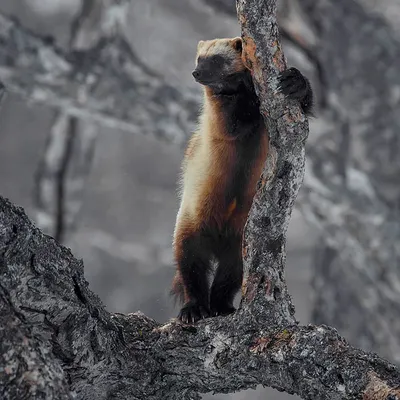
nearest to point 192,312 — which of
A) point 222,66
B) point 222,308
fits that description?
point 222,308

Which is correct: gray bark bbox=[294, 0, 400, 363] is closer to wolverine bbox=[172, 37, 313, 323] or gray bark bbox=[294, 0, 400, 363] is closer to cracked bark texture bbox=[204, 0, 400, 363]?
cracked bark texture bbox=[204, 0, 400, 363]

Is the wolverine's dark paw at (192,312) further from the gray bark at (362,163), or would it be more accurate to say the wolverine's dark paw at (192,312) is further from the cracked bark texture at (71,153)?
the cracked bark texture at (71,153)

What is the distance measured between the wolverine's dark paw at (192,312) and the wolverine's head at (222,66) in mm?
1128

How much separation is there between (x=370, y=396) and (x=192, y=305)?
62.1 inches

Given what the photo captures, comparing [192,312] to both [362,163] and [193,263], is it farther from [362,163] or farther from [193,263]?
[362,163]

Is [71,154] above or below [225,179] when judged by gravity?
above

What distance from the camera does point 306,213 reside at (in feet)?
35.5

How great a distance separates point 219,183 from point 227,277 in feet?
1.62

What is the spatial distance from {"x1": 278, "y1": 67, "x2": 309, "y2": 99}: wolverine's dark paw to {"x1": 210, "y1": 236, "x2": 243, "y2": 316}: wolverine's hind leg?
1193 millimetres

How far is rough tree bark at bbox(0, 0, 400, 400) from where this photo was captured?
10.5 feet

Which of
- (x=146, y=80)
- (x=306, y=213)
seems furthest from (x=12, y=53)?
(x=306, y=213)

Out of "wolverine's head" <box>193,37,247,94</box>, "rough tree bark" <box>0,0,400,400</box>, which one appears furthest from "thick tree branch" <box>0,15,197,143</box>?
"rough tree bark" <box>0,0,400,400</box>

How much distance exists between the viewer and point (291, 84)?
360 cm

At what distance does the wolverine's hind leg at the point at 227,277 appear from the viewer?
4.62 meters
